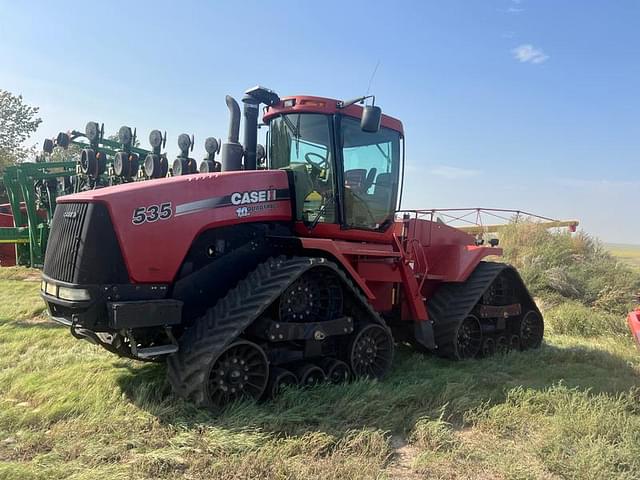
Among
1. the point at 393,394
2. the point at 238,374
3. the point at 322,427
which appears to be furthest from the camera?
the point at 393,394

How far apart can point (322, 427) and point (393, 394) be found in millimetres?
977

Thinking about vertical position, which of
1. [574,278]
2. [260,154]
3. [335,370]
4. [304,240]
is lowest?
[335,370]

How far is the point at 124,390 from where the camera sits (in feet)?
15.3

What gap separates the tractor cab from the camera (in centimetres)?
548

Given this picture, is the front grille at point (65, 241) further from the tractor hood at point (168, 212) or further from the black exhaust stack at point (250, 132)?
the black exhaust stack at point (250, 132)

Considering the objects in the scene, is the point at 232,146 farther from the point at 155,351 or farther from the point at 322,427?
the point at 322,427

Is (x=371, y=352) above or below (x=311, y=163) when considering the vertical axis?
below

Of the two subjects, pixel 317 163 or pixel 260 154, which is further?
pixel 260 154

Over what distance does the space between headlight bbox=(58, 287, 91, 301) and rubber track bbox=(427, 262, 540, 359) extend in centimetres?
432

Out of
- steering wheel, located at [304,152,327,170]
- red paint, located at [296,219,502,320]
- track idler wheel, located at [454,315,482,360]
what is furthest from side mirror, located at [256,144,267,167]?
track idler wheel, located at [454,315,482,360]

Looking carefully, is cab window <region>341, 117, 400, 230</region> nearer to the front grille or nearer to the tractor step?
the tractor step

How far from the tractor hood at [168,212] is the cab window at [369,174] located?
3.88 feet

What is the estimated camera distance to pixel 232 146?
5.79 meters

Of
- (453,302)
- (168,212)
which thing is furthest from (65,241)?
(453,302)
